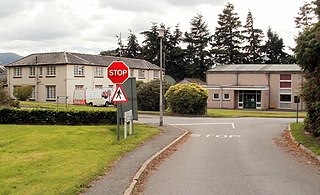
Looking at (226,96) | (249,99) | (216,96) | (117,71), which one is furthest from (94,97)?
(117,71)

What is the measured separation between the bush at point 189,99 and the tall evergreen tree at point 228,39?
152 ft

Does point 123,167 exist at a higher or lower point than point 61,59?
lower

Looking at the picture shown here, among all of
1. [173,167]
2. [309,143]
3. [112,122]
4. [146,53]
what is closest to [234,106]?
[146,53]

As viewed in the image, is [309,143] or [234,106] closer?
[309,143]

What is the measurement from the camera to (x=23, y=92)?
5975cm

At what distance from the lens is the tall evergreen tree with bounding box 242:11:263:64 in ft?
296

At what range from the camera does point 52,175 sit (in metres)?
10.3

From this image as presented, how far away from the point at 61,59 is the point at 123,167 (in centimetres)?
5056

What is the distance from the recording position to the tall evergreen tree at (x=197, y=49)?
89.6 m

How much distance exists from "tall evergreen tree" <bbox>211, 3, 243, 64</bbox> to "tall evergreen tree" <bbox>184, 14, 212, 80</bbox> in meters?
1.81

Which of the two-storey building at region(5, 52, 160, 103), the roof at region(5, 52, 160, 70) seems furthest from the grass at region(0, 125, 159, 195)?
the roof at region(5, 52, 160, 70)

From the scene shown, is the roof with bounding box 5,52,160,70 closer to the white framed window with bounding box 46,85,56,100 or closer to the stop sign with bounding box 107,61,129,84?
the white framed window with bounding box 46,85,56,100

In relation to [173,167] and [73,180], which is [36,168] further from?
[173,167]

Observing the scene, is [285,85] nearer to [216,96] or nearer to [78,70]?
[216,96]
